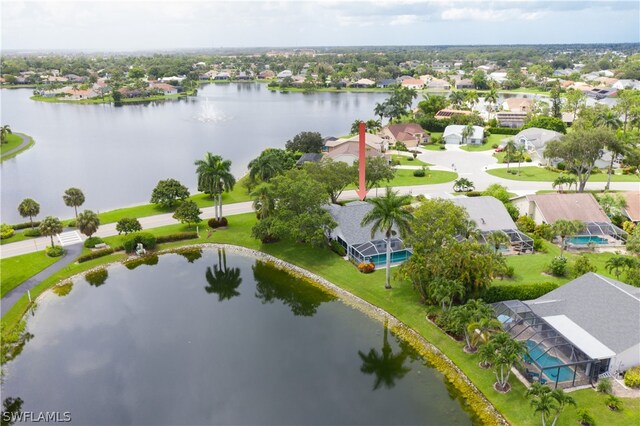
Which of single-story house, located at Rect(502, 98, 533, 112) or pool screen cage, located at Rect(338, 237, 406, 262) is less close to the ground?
single-story house, located at Rect(502, 98, 533, 112)

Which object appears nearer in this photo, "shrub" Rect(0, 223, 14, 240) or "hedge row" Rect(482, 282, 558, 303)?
"hedge row" Rect(482, 282, 558, 303)

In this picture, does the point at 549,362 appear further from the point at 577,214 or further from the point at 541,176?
the point at 541,176

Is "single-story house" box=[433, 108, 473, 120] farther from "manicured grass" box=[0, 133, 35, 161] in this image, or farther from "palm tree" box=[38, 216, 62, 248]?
"manicured grass" box=[0, 133, 35, 161]

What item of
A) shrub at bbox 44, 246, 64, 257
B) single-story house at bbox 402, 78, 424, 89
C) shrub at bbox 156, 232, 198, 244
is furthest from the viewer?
single-story house at bbox 402, 78, 424, 89

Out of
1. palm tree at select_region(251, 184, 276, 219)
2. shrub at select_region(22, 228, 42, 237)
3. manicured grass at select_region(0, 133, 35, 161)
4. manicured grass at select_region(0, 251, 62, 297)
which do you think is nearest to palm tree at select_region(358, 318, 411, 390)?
palm tree at select_region(251, 184, 276, 219)

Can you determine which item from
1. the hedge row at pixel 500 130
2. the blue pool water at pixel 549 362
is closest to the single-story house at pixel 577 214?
the blue pool water at pixel 549 362

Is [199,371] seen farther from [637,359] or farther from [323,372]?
[637,359]

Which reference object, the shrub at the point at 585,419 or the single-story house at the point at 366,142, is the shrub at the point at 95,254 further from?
the single-story house at the point at 366,142
